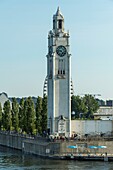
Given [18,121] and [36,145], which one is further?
[18,121]

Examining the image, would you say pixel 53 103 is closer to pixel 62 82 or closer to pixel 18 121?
pixel 62 82

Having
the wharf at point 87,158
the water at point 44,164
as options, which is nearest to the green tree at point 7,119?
the water at point 44,164

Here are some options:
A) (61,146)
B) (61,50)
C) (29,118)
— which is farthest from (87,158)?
(29,118)

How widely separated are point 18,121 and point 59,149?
30.2 m

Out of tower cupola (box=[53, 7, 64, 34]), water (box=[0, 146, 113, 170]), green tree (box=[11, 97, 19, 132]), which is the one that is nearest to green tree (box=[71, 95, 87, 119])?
green tree (box=[11, 97, 19, 132])

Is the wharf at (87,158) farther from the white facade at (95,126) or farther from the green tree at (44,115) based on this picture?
the green tree at (44,115)

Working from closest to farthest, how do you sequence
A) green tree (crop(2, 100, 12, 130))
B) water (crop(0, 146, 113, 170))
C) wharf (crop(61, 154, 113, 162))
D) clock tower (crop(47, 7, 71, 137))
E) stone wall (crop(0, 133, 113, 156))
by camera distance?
water (crop(0, 146, 113, 170)), wharf (crop(61, 154, 113, 162)), stone wall (crop(0, 133, 113, 156)), clock tower (crop(47, 7, 71, 137)), green tree (crop(2, 100, 12, 130))

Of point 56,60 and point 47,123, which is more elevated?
point 56,60

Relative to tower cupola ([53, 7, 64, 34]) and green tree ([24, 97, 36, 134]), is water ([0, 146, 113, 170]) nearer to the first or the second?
green tree ([24, 97, 36, 134])

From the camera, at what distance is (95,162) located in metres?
67.9

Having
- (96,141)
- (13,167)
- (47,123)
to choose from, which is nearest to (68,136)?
(47,123)

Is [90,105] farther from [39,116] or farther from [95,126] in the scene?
[95,126]

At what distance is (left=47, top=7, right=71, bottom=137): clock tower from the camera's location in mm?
82062

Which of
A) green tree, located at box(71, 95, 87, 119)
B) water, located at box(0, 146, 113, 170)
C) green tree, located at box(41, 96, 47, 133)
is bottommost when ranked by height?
water, located at box(0, 146, 113, 170)
